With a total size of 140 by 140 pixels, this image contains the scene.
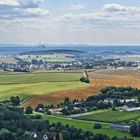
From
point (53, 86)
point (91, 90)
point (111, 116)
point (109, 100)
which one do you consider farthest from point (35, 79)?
point (111, 116)

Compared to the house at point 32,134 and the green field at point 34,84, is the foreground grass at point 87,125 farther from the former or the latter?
the green field at point 34,84

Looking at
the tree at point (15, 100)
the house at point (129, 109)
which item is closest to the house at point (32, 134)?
the house at point (129, 109)

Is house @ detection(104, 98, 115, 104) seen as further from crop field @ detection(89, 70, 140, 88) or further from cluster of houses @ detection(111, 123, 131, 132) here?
cluster of houses @ detection(111, 123, 131, 132)

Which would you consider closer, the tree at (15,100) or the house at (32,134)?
the house at (32,134)

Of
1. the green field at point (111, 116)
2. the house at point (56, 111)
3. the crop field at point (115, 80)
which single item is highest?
the crop field at point (115, 80)

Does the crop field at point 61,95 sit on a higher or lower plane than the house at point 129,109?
higher

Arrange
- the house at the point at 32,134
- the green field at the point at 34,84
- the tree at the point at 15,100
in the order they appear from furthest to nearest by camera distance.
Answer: the green field at the point at 34,84 < the tree at the point at 15,100 < the house at the point at 32,134

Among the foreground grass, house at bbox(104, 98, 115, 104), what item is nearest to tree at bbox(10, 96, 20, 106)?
the foreground grass
